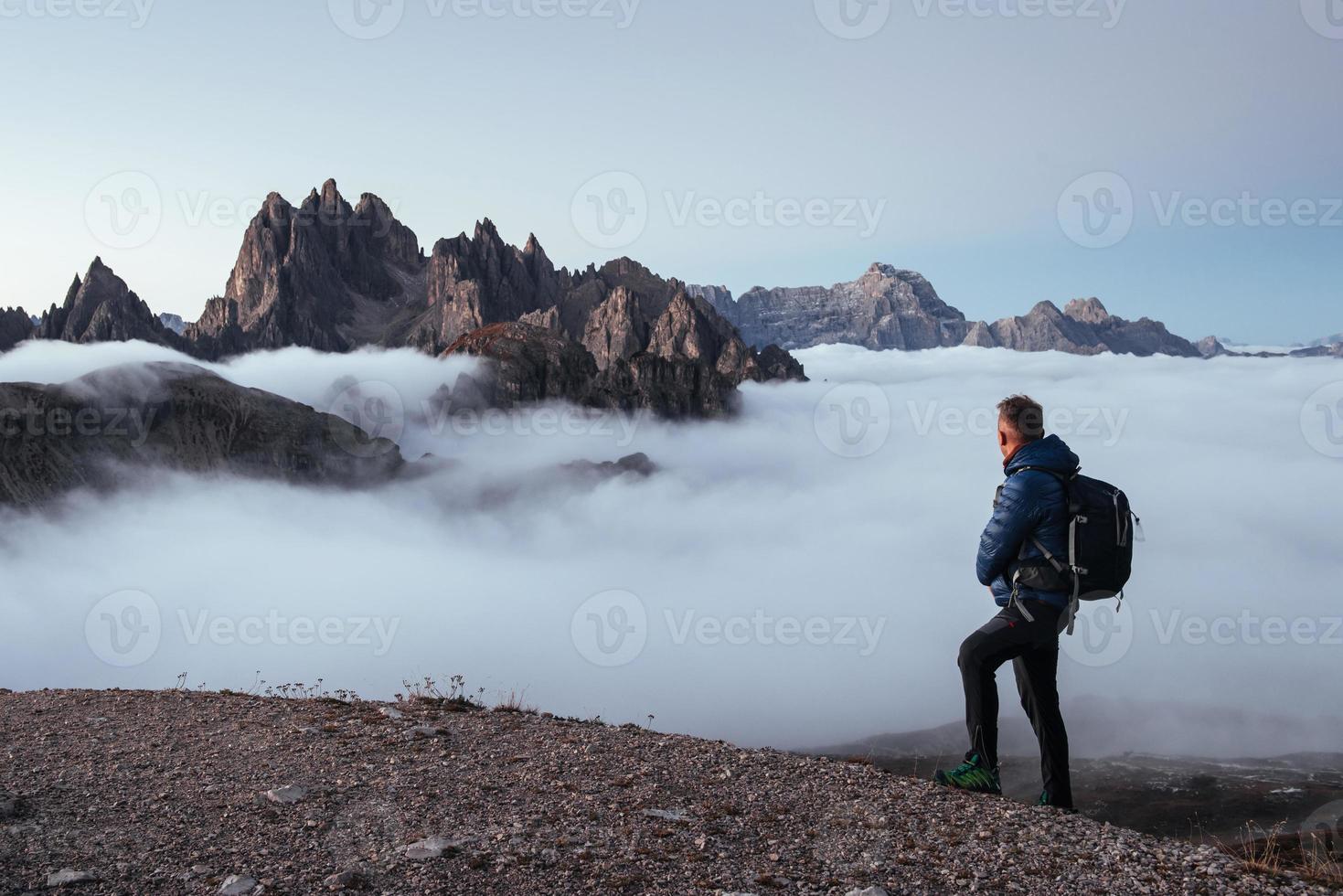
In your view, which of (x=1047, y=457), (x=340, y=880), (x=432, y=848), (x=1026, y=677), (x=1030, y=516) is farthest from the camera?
(x=1026, y=677)

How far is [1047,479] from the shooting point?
8.68 m

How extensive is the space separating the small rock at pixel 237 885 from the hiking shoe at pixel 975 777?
759 cm

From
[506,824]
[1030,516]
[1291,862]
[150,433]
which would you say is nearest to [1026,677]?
[1030,516]

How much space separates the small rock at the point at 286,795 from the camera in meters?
9.40

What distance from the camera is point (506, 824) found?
348 inches

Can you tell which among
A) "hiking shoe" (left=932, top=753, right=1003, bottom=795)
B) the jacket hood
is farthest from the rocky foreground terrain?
the jacket hood

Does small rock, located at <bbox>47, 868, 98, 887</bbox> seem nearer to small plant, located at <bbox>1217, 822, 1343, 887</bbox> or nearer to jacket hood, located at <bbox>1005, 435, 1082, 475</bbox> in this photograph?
jacket hood, located at <bbox>1005, 435, 1082, 475</bbox>

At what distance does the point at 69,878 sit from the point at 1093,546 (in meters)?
10.3

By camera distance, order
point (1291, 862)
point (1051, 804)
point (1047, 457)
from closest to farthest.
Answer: point (1291, 862) → point (1047, 457) → point (1051, 804)

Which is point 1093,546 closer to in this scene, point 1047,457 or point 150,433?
point 1047,457

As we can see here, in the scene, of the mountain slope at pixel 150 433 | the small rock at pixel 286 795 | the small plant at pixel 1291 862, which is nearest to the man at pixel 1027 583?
the small plant at pixel 1291 862

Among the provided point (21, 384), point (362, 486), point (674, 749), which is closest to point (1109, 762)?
point (674, 749)

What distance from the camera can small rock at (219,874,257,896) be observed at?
283 inches

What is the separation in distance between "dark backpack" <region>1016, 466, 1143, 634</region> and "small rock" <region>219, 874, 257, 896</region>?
27.1 ft
